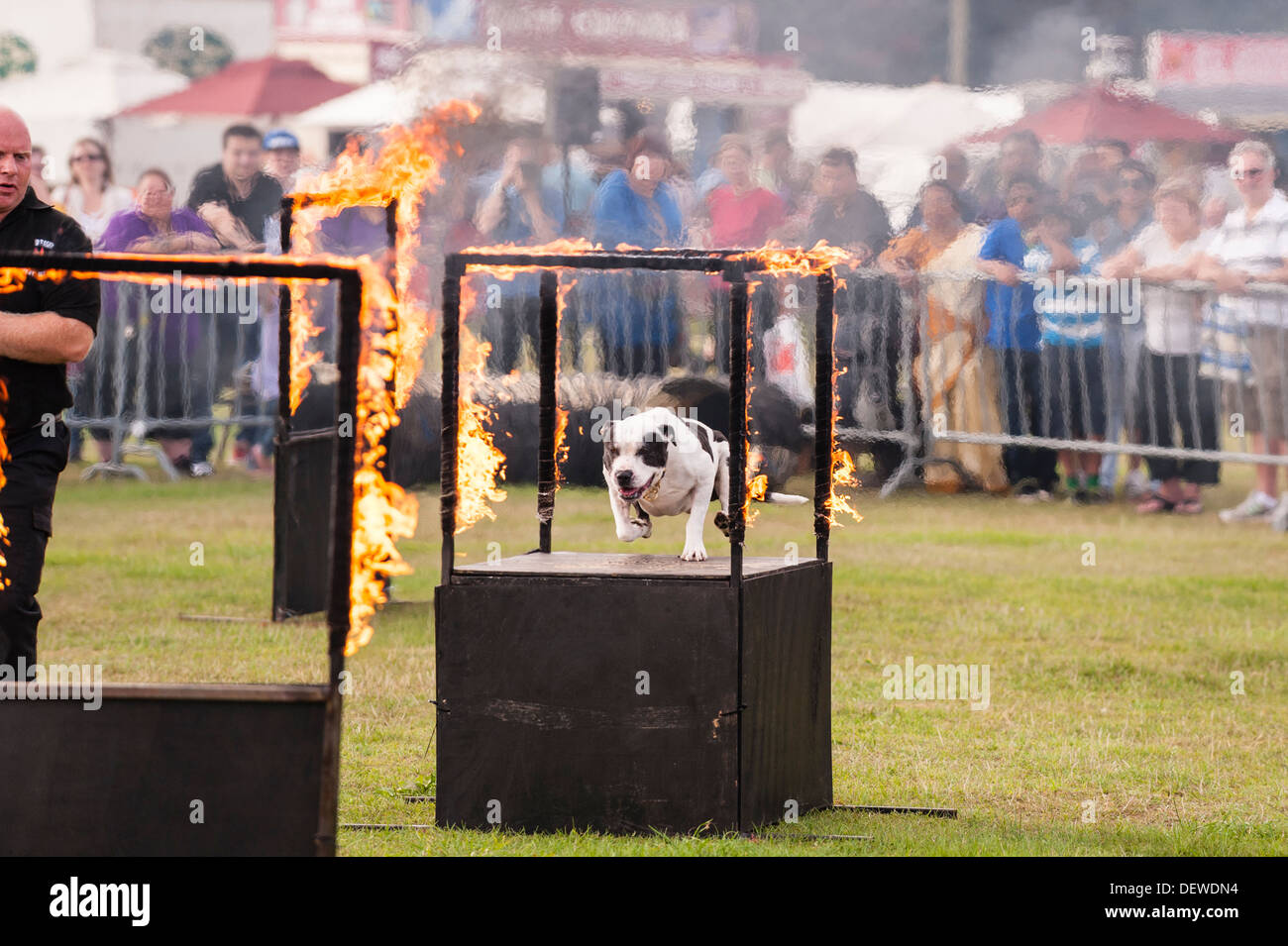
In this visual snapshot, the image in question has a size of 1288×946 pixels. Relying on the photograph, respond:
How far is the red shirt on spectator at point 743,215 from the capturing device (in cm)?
1447

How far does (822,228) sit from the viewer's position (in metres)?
14.4

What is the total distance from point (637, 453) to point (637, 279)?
328 inches

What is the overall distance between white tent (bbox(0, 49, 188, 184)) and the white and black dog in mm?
18890

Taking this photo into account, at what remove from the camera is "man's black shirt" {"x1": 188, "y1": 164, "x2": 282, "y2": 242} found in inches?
522

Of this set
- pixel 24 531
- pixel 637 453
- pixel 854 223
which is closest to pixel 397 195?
pixel 637 453

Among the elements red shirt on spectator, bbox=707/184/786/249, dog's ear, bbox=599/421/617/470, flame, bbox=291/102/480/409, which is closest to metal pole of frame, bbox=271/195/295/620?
flame, bbox=291/102/480/409

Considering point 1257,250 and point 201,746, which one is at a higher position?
point 1257,250

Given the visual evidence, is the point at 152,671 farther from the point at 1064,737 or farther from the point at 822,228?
the point at 822,228

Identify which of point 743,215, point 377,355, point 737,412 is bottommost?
point 737,412

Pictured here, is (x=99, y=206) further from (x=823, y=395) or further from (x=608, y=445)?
(x=823, y=395)

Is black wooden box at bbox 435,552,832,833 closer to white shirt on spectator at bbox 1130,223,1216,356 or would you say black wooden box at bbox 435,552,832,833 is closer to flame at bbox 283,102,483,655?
flame at bbox 283,102,483,655


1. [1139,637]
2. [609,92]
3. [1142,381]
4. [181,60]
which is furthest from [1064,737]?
[181,60]

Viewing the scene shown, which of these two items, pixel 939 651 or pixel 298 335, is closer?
pixel 298 335

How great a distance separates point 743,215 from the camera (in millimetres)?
14570
